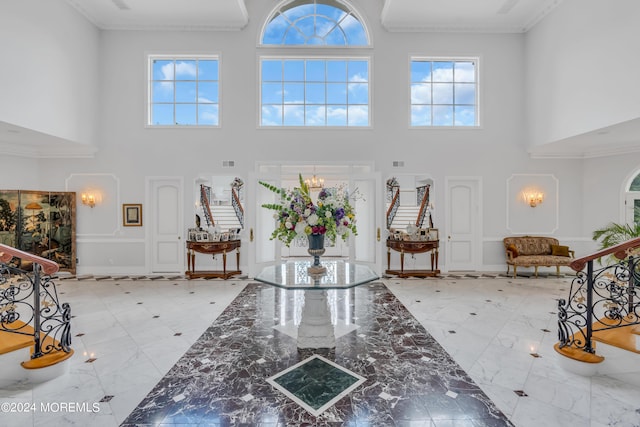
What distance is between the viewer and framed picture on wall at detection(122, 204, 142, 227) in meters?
7.32

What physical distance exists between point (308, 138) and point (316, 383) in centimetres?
570

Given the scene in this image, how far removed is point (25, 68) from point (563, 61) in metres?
10.3

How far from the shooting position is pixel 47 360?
9.46 ft

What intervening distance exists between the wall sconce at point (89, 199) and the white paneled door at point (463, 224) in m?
8.64

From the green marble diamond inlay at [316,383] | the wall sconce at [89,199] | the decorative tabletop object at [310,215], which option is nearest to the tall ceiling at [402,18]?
the wall sconce at [89,199]

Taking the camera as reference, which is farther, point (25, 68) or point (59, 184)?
point (59, 184)

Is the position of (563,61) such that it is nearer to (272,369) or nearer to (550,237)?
(550,237)

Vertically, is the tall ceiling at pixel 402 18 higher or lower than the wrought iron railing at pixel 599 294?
higher

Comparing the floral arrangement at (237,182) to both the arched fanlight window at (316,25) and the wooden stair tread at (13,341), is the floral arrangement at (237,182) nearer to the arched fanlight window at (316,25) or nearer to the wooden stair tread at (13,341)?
the arched fanlight window at (316,25)

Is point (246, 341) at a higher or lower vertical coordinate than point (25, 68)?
lower

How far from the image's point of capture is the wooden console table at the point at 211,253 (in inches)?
269

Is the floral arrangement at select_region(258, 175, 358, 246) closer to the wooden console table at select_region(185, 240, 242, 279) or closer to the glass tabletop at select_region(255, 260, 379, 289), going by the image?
the glass tabletop at select_region(255, 260, 379, 289)

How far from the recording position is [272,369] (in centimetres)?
308

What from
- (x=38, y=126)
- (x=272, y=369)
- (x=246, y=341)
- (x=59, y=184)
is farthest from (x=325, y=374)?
(x=59, y=184)
